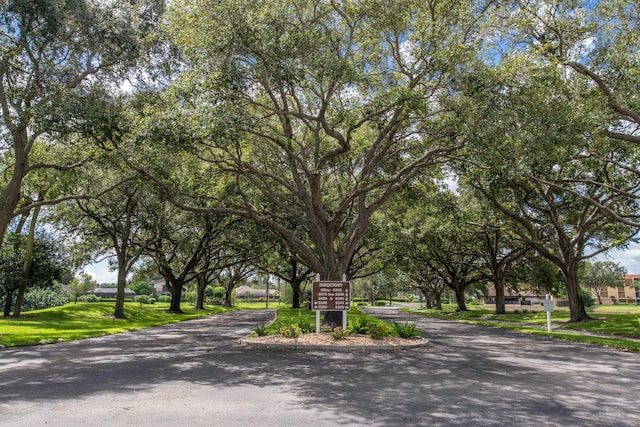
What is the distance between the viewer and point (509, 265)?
1534 inches

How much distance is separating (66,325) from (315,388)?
1950 centimetres

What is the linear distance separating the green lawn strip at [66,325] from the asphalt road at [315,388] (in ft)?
11.2

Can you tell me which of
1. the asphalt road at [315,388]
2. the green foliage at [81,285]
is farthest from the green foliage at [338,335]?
the green foliage at [81,285]

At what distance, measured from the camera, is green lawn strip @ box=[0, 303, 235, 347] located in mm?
16531

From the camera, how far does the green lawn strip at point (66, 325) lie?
54.2ft

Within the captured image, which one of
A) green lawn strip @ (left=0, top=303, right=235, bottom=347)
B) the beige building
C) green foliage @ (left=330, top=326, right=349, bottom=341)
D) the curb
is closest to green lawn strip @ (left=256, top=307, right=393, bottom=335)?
green foliage @ (left=330, top=326, right=349, bottom=341)

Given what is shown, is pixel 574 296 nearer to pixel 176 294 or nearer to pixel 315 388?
pixel 315 388

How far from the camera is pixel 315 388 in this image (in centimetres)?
813

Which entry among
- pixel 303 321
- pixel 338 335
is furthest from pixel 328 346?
pixel 303 321

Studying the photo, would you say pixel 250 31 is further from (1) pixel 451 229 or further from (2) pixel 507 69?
(1) pixel 451 229

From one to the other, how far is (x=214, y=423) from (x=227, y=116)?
351 inches

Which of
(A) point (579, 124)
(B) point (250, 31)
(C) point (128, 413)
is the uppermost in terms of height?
(B) point (250, 31)

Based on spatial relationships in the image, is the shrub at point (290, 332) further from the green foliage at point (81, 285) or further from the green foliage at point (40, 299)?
the green foliage at point (81, 285)

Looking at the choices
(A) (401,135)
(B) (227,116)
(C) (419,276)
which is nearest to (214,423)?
(B) (227,116)
